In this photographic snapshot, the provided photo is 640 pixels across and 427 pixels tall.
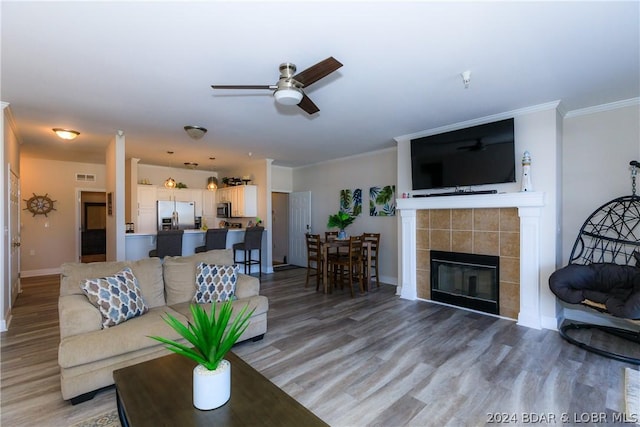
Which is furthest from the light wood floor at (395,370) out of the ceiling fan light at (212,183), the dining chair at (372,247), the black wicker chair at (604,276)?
the ceiling fan light at (212,183)

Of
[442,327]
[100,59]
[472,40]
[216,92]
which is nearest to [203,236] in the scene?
[216,92]

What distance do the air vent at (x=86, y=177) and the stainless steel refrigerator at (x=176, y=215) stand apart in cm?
169

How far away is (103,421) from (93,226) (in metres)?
7.75

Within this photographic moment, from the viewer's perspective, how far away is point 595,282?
331 centimetres

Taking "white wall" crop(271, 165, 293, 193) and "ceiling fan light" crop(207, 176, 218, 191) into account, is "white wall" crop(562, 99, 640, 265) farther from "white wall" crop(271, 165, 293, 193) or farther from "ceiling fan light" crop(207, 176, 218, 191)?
"ceiling fan light" crop(207, 176, 218, 191)

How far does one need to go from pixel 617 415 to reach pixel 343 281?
392 centimetres

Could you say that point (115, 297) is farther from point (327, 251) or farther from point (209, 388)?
point (327, 251)

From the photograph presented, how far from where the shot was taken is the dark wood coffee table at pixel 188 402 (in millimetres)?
1425

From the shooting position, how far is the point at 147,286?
3041 mm

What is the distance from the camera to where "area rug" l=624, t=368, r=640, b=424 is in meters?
2.05

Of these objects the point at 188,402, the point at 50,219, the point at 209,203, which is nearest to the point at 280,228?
the point at 209,203

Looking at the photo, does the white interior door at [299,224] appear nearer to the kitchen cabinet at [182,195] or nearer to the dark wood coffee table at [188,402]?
the kitchen cabinet at [182,195]

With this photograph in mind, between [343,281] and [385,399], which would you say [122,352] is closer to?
[385,399]

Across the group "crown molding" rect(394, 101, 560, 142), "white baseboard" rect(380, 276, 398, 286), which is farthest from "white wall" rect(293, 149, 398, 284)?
"crown molding" rect(394, 101, 560, 142)
